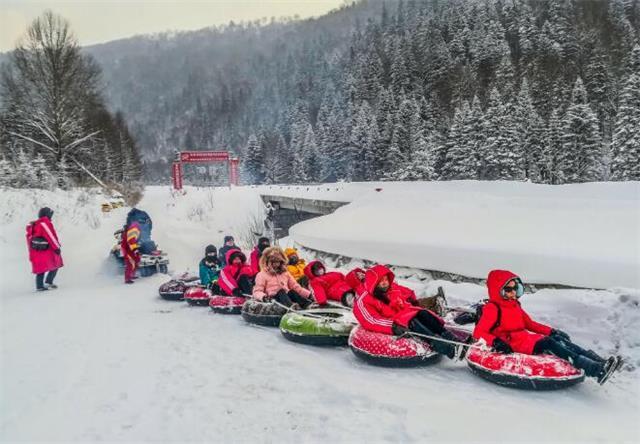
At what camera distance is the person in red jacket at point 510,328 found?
18.2 ft

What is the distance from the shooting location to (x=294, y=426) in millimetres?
4562

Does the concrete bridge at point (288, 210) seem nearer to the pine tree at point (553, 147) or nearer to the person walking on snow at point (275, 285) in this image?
the person walking on snow at point (275, 285)

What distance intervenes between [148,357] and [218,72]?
155792mm

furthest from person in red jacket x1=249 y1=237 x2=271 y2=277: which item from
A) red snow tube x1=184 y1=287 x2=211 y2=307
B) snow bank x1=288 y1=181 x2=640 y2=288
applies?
snow bank x1=288 y1=181 x2=640 y2=288

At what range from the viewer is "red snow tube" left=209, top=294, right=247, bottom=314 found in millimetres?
9789

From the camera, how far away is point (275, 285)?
351 inches

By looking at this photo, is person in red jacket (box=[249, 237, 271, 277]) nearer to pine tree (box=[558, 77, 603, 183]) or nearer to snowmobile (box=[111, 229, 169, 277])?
snowmobile (box=[111, 229, 169, 277])

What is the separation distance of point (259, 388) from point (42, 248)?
365 inches

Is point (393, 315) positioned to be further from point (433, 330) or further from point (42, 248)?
point (42, 248)

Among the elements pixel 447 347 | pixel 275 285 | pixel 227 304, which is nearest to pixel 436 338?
pixel 447 347

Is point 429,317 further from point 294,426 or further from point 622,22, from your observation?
point 622,22

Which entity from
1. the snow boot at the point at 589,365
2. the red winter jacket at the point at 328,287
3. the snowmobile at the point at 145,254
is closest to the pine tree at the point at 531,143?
the snowmobile at the point at 145,254

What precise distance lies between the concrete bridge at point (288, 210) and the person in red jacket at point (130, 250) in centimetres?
1158

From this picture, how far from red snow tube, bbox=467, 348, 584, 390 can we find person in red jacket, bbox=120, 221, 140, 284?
35.5ft
